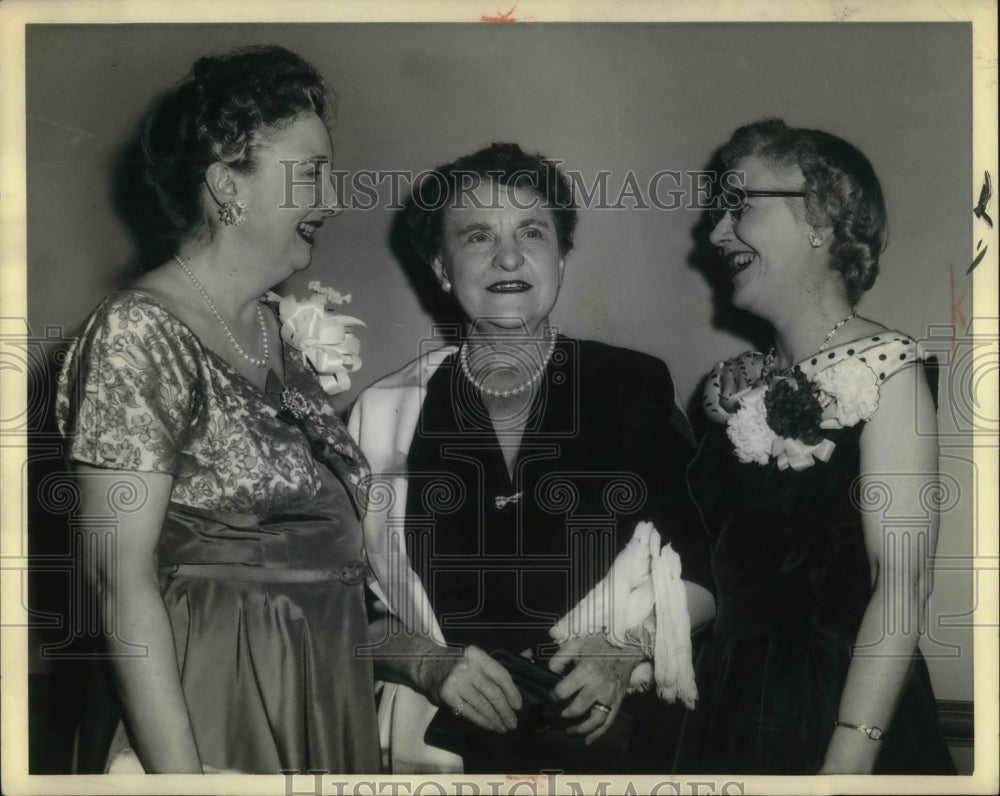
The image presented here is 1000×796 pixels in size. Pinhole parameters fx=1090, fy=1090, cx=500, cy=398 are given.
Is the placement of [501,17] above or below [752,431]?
above

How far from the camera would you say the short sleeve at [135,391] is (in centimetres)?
221

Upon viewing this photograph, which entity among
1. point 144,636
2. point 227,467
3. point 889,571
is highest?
point 227,467

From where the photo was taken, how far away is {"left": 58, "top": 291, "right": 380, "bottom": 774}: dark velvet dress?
7.32 feet

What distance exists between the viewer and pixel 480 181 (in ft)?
8.05

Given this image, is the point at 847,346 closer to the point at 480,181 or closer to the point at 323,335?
the point at 480,181

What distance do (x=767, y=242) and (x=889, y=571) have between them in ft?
2.55

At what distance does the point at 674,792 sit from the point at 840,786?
0.37 metres

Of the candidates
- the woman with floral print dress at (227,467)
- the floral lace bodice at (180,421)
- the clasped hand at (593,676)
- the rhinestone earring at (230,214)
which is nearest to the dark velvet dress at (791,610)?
the clasped hand at (593,676)

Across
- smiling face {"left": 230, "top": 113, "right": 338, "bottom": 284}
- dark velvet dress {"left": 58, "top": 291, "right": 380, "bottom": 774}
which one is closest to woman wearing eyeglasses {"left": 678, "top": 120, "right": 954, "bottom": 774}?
dark velvet dress {"left": 58, "top": 291, "right": 380, "bottom": 774}

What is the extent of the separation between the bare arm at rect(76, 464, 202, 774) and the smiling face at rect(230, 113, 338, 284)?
0.56 meters

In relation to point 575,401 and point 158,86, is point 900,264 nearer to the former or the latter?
point 575,401

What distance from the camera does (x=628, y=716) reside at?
7.98ft

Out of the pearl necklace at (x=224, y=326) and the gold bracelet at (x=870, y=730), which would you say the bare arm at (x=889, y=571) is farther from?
the pearl necklace at (x=224, y=326)

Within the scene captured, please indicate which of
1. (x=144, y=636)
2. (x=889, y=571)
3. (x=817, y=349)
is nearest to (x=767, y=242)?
(x=817, y=349)
